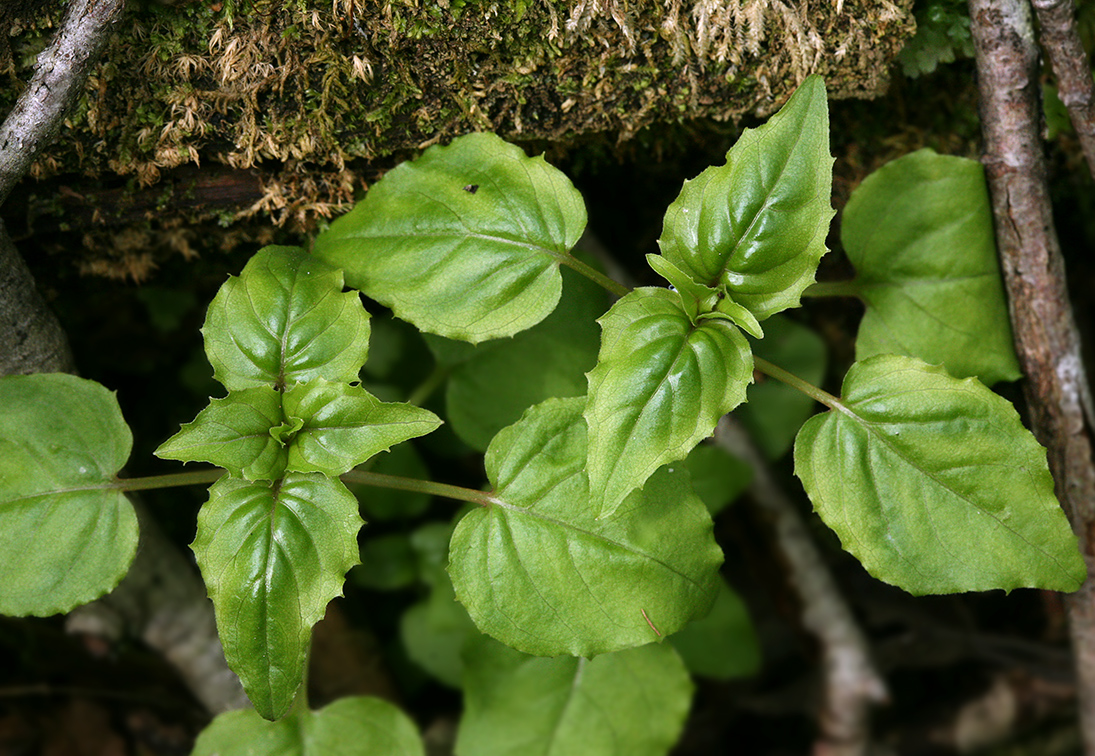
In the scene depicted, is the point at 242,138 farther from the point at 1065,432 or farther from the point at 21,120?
the point at 1065,432

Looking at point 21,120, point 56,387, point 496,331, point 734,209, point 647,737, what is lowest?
point 647,737

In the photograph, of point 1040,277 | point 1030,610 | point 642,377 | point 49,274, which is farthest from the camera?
point 1030,610

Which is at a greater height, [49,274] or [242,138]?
[242,138]

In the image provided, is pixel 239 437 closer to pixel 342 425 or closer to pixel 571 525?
pixel 342 425

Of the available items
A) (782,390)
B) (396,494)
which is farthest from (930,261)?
(396,494)

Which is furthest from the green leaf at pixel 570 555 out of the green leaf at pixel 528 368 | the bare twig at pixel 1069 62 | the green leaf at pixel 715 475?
the bare twig at pixel 1069 62

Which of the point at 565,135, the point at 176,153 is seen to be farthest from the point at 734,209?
the point at 176,153

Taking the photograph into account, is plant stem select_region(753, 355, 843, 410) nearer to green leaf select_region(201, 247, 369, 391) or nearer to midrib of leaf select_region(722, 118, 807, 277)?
midrib of leaf select_region(722, 118, 807, 277)
